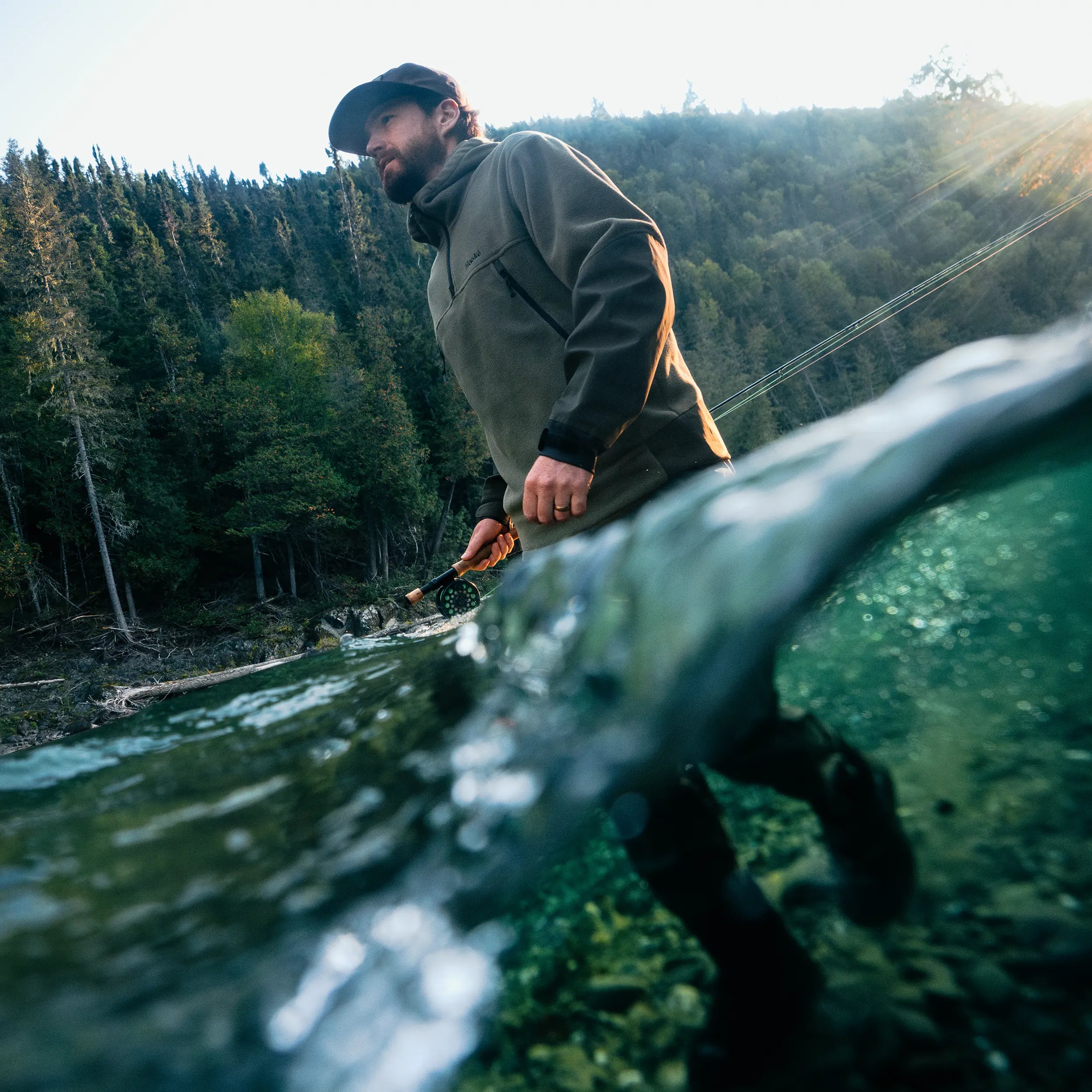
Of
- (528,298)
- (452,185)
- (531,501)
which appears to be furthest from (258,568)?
(531,501)

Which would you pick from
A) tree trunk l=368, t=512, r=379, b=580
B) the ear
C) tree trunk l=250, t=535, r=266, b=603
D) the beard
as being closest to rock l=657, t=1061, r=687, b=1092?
the beard

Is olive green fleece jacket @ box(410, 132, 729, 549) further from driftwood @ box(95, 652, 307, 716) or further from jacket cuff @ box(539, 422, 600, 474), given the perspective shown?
driftwood @ box(95, 652, 307, 716)

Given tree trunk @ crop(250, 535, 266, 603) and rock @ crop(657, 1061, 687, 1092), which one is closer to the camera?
rock @ crop(657, 1061, 687, 1092)

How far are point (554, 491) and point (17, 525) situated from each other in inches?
1266

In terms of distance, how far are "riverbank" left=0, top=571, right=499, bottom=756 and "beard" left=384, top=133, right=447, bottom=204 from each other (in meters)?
13.3

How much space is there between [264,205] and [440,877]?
77017 mm

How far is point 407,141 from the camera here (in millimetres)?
2354

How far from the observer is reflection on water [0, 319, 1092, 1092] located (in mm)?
606

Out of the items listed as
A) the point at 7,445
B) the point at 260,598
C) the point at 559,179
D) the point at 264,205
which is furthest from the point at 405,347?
the point at 264,205

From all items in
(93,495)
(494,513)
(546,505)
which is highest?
(93,495)

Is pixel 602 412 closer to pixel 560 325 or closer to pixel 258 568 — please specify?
pixel 560 325

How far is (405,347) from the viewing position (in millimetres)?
34875

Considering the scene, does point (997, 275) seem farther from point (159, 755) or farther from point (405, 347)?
point (159, 755)

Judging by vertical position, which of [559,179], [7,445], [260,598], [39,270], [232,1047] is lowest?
[232,1047]
